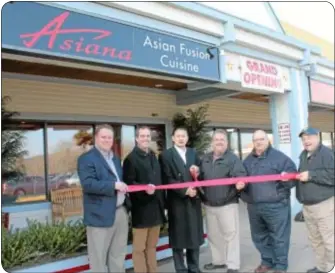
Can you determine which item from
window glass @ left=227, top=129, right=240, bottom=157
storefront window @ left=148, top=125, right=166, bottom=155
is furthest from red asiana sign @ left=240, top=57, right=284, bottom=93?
window glass @ left=227, top=129, right=240, bottom=157

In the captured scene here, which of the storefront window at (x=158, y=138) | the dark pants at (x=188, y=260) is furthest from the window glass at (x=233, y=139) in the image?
the dark pants at (x=188, y=260)

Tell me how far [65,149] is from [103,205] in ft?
17.1

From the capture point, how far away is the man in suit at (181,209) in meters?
4.01

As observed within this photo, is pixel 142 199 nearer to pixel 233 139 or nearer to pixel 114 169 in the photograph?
pixel 114 169

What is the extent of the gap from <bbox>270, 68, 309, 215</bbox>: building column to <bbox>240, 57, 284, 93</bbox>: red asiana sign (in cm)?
55

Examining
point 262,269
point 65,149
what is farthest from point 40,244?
point 65,149

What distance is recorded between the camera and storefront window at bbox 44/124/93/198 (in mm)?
8117

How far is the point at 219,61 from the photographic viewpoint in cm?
670

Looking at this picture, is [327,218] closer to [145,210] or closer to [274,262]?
[274,262]

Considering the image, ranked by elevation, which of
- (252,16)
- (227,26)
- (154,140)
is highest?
(252,16)

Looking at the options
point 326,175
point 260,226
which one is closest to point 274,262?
point 260,226

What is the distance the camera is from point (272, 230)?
418 centimetres

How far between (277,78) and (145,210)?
558cm

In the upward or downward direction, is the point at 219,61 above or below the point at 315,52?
below
